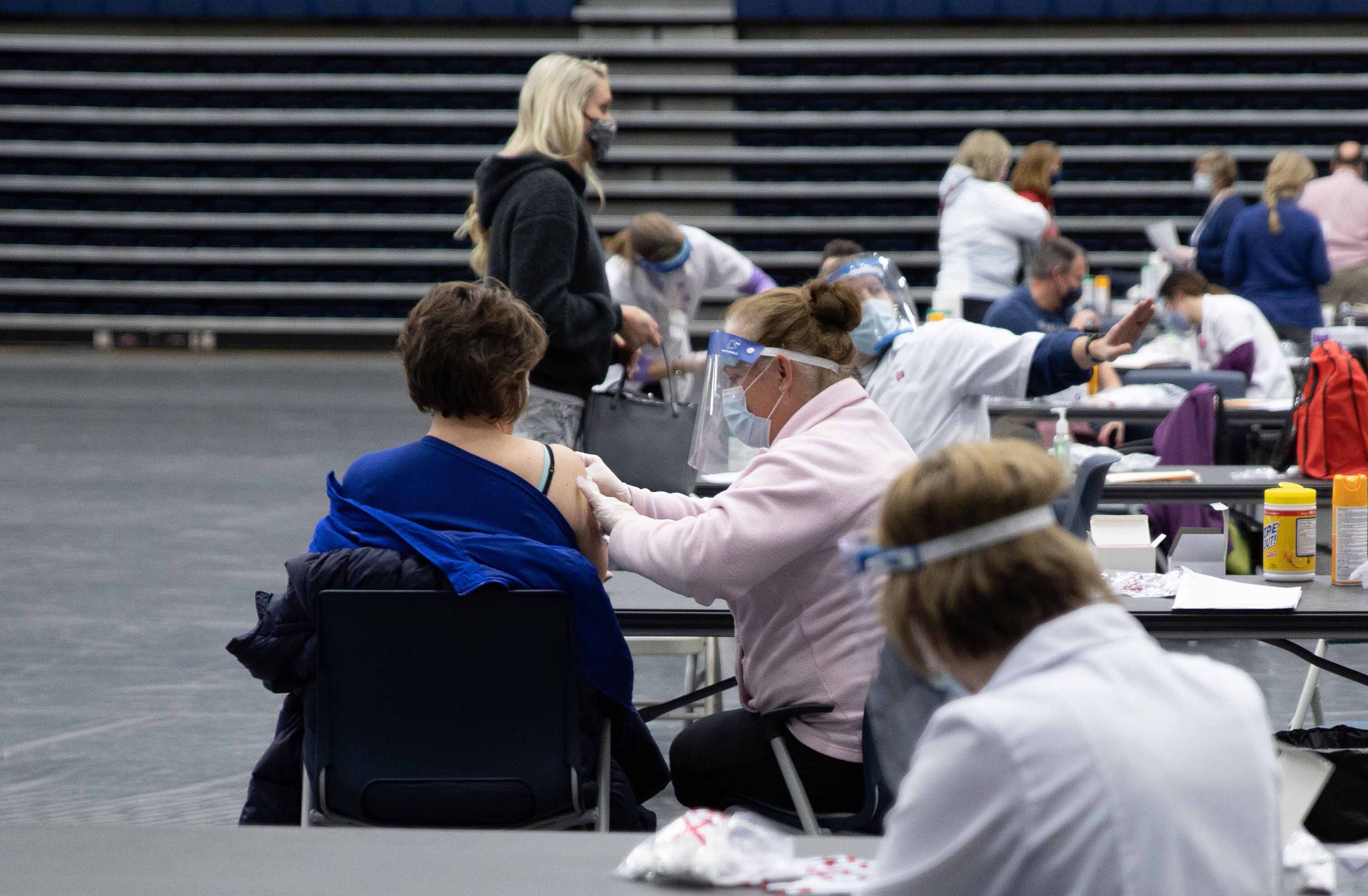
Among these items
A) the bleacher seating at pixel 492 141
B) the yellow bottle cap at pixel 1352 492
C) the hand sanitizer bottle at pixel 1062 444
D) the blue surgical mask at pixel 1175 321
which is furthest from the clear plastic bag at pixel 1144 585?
the bleacher seating at pixel 492 141

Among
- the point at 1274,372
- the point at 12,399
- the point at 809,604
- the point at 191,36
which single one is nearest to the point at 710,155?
the point at 191,36

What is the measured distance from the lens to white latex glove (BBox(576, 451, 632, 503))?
256 cm

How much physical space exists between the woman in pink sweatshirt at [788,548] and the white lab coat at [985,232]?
5.72 meters

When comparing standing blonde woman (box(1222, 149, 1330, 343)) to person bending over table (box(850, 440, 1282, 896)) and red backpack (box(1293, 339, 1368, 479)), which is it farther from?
person bending over table (box(850, 440, 1282, 896))

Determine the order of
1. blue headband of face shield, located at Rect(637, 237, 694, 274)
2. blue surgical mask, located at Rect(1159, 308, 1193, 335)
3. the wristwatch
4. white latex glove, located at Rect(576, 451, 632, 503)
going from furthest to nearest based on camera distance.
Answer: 1. blue surgical mask, located at Rect(1159, 308, 1193, 335)
2. blue headband of face shield, located at Rect(637, 237, 694, 274)
3. the wristwatch
4. white latex glove, located at Rect(576, 451, 632, 503)

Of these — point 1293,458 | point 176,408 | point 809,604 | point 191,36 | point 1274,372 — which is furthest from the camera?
point 191,36

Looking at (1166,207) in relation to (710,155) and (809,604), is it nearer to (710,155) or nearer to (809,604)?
(710,155)

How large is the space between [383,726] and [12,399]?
9.75 m

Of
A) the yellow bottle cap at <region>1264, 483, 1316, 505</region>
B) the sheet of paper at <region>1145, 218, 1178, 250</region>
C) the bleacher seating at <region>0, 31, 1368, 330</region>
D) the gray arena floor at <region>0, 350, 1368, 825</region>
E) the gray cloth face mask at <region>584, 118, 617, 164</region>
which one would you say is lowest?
the gray arena floor at <region>0, 350, 1368, 825</region>

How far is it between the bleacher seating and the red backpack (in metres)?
10.6

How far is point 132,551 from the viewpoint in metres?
6.11

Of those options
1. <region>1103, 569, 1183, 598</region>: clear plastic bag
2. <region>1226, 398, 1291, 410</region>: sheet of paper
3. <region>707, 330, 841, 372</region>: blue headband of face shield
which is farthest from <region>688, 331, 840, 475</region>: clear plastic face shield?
<region>1226, 398, 1291, 410</region>: sheet of paper

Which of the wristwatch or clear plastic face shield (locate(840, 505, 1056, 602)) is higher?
the wristwatch

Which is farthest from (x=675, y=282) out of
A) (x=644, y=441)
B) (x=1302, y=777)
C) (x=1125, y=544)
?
(x=1302, y=777)
